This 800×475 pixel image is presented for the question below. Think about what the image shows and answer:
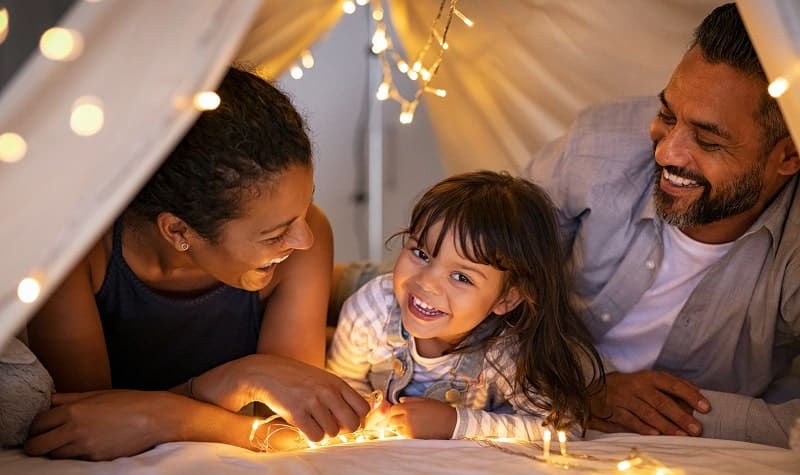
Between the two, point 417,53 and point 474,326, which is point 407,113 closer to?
point 417,53

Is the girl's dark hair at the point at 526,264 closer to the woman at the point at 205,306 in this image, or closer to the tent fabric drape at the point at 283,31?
the woman at the point at 205,306

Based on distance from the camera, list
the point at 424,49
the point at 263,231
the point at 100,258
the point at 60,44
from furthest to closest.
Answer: the point at 424,49
the point at 100,258
the point at 263,231
the point at 60,44

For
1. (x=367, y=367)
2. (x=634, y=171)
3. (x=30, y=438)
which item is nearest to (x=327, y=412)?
(x=367, y=367)

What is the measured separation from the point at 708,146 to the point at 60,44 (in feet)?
3.96

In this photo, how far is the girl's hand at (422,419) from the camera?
1489 mm

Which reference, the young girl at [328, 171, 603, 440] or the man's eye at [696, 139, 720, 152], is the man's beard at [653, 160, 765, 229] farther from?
the young girl at [328, 171, 603, 440]

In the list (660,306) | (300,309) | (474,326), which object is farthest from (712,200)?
(300,309)

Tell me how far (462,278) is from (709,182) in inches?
19.7

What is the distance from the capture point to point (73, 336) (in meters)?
1.39

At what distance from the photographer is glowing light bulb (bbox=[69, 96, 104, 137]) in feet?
2.57

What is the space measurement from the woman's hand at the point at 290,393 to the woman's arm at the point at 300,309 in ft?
0.36

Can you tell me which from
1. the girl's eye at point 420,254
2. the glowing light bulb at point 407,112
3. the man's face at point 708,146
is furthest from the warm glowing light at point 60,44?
the glowing light bulb at point 407,112

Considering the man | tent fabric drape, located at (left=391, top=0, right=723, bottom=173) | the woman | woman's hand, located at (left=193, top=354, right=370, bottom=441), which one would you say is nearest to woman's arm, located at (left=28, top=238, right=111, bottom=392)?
the woman

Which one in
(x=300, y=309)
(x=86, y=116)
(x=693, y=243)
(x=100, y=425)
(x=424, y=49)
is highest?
(x=424, y=49)
